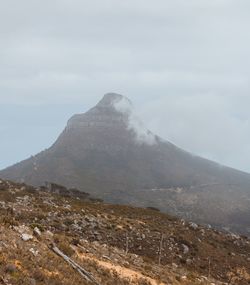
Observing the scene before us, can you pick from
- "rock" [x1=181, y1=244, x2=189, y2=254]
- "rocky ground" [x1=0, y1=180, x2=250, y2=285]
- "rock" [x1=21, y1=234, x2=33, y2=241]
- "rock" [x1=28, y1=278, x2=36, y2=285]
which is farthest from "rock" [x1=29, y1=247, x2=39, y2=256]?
"rock" [x1=181, y1=244, x2=189, y2=254]

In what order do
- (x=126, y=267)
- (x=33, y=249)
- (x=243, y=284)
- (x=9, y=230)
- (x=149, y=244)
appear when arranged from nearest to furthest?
(x=33, y=249), (x=9, y=230), (x=126, y=267), (x=243, y=284), (x=149, y=244)

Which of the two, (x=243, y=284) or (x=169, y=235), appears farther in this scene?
(x=169, y=235)

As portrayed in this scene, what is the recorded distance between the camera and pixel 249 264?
58.2 meters

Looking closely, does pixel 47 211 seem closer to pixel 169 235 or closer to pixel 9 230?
pixel 169 235

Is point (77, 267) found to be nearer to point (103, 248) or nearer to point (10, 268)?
point (10, 268)

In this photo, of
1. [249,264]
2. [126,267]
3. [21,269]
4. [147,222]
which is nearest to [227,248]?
[249,264]

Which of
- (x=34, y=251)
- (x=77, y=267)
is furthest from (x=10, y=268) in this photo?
(x=77, y=267)

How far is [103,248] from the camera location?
40156mm

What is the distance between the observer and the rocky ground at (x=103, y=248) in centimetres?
2594

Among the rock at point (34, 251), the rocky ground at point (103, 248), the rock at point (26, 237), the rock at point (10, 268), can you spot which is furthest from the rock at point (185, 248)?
the rock at point (10, 268)

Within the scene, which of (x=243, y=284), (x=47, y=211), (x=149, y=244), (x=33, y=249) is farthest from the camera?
(x=47, y=211)

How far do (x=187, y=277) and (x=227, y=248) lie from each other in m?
23.8

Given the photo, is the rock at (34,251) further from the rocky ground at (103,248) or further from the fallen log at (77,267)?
the fallen log at (77,267)

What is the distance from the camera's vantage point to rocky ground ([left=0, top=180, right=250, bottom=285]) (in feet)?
85.1
